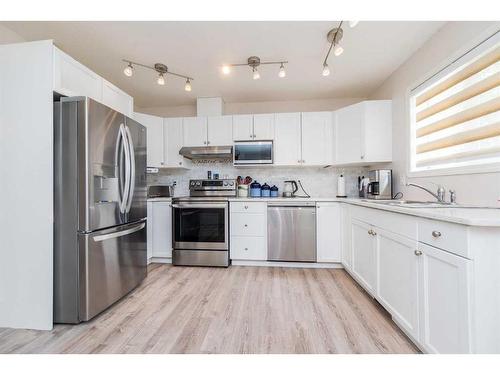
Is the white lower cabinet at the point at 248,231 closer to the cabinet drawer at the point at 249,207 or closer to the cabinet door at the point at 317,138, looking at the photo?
the cabinet drawer at the point at 249,207

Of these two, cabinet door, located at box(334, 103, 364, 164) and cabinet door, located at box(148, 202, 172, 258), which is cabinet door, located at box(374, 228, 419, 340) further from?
cabinet door, located at box(148, 202, 172, 258)

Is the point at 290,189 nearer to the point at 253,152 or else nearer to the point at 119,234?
the point at 253,152

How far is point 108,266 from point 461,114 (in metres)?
3.15

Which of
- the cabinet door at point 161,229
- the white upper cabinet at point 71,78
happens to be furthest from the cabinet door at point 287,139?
the white upper cabinet at point 71,78

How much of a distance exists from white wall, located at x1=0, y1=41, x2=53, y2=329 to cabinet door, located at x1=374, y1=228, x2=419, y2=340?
248 cm

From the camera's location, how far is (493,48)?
1496mm

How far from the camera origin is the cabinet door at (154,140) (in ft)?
10.8

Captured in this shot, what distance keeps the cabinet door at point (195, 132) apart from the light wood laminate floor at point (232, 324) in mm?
1960

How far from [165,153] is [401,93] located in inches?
128

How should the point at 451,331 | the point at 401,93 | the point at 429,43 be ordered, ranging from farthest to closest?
the point at 401,93 → the point at 429,43 → the point at 451,331

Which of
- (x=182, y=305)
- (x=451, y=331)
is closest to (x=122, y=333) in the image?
(x=182, y=305)

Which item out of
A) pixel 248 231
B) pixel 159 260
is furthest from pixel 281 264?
pixel 159 260
